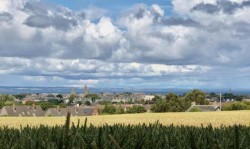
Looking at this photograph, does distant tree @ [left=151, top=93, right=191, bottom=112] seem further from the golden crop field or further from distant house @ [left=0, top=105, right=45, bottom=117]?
distant house @ [left=0, top=105, right=45, bottom=117]

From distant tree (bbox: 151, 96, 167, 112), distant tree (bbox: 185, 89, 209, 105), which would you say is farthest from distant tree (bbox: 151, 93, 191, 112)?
distant tree (bbox: 185, 89, 209, 105)

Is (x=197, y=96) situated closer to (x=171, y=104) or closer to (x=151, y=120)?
(x=171, y=104)

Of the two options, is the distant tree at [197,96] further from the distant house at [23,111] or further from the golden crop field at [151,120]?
the golden crop field at [151,120]

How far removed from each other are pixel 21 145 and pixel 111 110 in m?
99.0

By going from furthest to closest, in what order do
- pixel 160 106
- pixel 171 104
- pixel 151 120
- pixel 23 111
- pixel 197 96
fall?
pixel 23 111, pixel 197 96, pixel 160 106, pixel 171 104, pixel 151 120

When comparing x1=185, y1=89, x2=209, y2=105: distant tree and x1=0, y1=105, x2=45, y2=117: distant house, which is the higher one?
x1=185, y1=89, x2=209, y2=105: distant tree

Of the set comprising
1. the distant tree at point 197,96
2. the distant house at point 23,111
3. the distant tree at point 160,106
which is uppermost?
the distant tree at point 197,96

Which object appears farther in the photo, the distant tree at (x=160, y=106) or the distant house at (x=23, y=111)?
the distant house at (x=23, y=111)

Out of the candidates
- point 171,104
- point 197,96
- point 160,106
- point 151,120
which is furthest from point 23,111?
point 151,120

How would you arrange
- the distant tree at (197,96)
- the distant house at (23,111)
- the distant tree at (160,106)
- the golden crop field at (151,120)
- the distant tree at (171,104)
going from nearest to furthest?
the golden crop field at (151,120), the distant tree at (171,104), the distant tree at (160,106), the distant tree at (197,96), the distant house at (23,111)

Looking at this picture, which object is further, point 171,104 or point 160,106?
point 160,106

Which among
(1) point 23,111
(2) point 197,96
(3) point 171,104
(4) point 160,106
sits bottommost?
(1) point 23,111

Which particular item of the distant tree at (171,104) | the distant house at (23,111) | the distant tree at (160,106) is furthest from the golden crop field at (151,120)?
the distant house at (23,111)

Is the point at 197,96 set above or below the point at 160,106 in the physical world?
above
